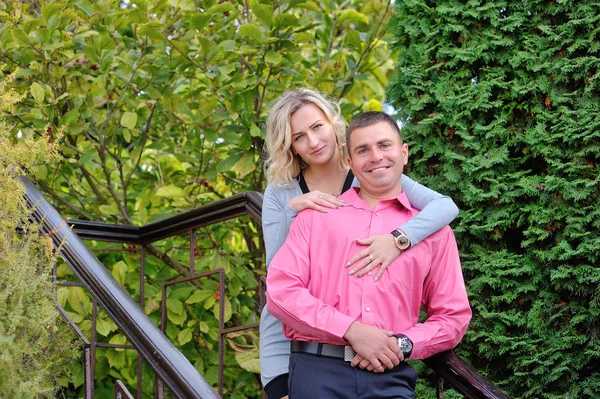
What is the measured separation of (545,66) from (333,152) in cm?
97

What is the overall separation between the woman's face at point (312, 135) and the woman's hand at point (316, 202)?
0.17 meters

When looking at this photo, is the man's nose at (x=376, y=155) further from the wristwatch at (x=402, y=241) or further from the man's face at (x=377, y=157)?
the wristwatch at (x=402, y=241)

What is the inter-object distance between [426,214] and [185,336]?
2295mm

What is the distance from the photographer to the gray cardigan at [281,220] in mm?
2467

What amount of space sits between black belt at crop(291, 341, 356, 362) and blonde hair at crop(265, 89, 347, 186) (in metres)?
0.66

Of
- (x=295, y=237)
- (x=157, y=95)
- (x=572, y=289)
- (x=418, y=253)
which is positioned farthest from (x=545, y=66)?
(x=157, y=95)

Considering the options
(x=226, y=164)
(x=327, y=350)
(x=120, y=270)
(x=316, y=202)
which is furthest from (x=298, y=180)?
(x=120, y=270)

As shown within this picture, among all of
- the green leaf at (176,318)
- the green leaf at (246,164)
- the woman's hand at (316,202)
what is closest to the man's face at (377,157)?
the woman's hand at (316,202)

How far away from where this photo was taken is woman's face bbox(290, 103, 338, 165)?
2703 millimetres

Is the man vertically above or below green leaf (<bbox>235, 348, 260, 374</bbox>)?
above

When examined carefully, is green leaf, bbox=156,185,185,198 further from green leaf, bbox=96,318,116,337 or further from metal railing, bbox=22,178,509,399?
green leaf, bbox=96,318,116,337

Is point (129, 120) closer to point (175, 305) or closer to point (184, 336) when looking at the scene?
point (175, 305)

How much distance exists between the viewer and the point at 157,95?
4.56 meters

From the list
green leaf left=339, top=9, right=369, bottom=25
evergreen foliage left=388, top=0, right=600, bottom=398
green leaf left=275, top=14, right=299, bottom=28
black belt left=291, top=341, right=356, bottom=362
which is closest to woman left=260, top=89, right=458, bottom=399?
black belt left=291, top=341, right=356, bottom=362
